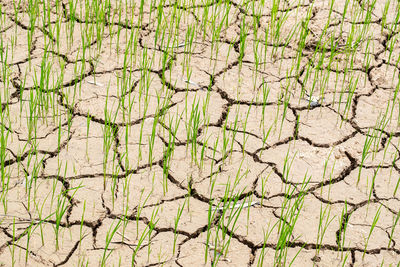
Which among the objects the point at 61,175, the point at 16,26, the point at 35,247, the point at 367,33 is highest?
the point at 367,33

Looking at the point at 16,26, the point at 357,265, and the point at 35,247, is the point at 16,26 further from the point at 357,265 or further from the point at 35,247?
the point at 357,265

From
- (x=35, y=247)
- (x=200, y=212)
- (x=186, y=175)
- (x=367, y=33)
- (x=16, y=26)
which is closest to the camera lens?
(x=35, y=247)

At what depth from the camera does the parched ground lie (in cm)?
298

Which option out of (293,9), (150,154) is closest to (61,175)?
(150,154)

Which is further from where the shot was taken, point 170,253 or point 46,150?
point 46,150

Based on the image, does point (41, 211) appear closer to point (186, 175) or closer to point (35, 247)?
point (35, 247)

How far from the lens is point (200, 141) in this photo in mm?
3582

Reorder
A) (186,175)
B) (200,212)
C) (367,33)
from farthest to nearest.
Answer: (367,33) < (186,175) < (200,212)

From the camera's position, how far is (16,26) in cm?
409

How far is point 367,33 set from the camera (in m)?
4.54

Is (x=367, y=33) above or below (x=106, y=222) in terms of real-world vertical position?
above

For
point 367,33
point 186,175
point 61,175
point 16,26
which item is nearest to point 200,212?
point 186,175

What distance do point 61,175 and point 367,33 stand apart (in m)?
2.34

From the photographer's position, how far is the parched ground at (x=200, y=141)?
9.78ft
